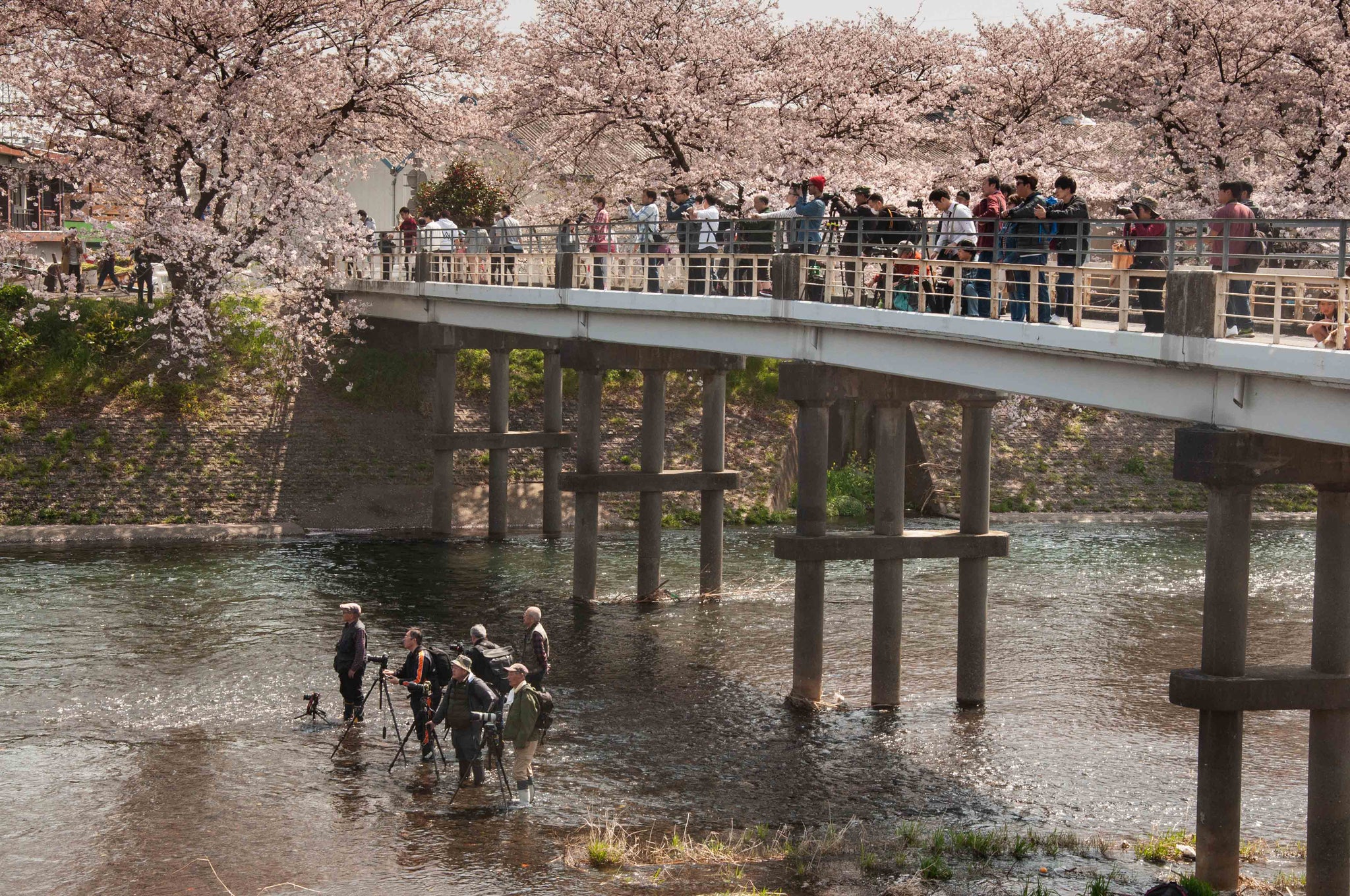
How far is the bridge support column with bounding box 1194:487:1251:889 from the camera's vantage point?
1185 centimetres

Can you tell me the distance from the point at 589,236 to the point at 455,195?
17.4m

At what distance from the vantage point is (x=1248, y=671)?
1209 cm

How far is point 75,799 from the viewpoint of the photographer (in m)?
14.2

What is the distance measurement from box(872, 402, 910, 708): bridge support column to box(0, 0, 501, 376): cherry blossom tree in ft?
63.4

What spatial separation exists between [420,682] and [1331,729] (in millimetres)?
8527

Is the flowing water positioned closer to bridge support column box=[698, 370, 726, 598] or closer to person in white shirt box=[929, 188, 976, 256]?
bridge support column box=[698, 370, 726, 598]

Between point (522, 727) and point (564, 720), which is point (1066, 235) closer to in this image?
point (522, 727)

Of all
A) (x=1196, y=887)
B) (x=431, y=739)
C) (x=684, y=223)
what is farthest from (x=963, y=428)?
(x=1196, y=887)

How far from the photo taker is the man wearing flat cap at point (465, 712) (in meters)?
14.4

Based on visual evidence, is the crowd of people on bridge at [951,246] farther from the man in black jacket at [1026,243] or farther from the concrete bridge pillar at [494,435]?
the concrete bridge pillar at [494,435]

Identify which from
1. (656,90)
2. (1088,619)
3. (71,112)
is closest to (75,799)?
(1088,619)

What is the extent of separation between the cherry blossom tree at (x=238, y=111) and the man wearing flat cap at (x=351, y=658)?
18314mm

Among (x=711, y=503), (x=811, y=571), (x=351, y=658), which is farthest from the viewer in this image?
(x=711, y=503)

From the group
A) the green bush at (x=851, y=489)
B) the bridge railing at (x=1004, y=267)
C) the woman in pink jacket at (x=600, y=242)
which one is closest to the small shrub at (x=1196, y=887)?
the bridge railing at (x=1004, y=267)
